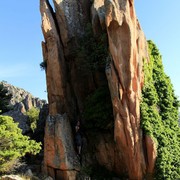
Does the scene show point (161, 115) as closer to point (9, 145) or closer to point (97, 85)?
point (97, 85)

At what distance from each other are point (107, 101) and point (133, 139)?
3.31m

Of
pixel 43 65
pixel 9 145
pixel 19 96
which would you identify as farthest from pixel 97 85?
pixel 19 96

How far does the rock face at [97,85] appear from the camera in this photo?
71.7ft

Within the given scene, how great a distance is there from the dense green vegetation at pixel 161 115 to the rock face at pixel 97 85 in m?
0.60

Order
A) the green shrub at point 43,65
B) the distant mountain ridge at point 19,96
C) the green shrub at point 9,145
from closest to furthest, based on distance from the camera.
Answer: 1. the green shrub at point 9,145
2. the green shrub at point 43,65
3. the distant mountain ridge at point 19,96

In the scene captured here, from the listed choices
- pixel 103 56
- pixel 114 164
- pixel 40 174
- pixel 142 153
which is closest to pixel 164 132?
pixel 142 153

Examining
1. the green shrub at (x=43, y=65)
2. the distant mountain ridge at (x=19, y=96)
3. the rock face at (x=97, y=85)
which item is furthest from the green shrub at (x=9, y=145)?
the distant mountain ridge at (x=19, y=96)

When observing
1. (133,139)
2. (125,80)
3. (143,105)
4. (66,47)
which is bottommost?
(133,139)

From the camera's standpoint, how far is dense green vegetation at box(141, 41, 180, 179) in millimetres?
21938

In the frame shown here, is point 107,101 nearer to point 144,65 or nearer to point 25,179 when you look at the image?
point 144,65

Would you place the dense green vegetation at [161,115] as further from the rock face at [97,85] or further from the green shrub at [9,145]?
the green shrub at [9,145]

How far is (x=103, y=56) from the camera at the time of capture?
24.0 metres

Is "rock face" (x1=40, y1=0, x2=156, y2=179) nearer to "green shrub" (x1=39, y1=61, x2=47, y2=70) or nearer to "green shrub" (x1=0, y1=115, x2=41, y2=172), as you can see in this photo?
"green shrub" (x1=39, y1=61, x2=47, y2=70)

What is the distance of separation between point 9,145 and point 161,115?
11286 mm
